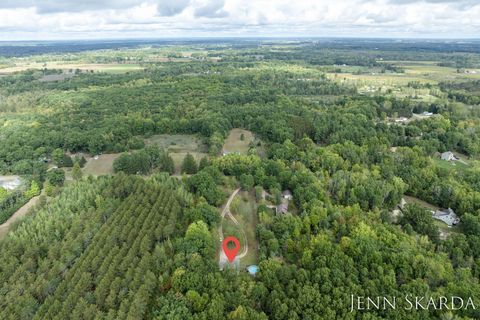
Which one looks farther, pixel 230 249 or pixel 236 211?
pixel 236 211

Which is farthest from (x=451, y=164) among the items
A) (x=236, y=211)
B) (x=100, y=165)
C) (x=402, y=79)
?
(x=402, y=79)

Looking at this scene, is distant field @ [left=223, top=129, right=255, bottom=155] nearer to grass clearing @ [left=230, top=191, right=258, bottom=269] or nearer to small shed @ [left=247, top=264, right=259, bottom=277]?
grass clearing @ [left=230, top=191, right=258, bottom=269]

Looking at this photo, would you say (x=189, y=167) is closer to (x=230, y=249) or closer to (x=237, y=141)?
(x=237, y=141)

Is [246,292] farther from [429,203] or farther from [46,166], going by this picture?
[46,166]

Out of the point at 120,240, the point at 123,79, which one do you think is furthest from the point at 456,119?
the point at 123,79

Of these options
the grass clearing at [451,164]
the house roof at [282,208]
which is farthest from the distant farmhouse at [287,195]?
the grass clearing at [451,164]

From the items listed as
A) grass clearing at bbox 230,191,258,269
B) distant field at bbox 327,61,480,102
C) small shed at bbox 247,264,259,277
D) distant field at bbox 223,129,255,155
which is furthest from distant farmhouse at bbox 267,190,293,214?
distant field at bbox 327,61,480,102
